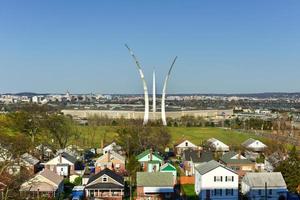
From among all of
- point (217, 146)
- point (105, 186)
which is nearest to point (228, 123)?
point (217, 146)

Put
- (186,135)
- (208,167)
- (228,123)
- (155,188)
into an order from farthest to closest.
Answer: (228,123), (186,135), (208,167), (155,188)

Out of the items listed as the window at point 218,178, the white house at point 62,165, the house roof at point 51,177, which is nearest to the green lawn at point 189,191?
the window at point 218,178

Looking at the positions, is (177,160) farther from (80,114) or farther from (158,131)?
(80,114)

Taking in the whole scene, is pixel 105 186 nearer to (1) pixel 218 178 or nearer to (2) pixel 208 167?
(2) pixel 208 167

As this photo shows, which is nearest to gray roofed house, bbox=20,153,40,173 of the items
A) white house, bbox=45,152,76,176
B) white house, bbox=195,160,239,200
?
white house, bbox=45,152,76,176

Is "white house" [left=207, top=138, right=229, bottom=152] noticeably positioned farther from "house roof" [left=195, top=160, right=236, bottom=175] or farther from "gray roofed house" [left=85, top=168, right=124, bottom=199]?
"gray roofed house" [left=85, top=168, right=124, bottom=199]

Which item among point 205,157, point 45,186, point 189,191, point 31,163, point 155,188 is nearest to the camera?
point 45,186
